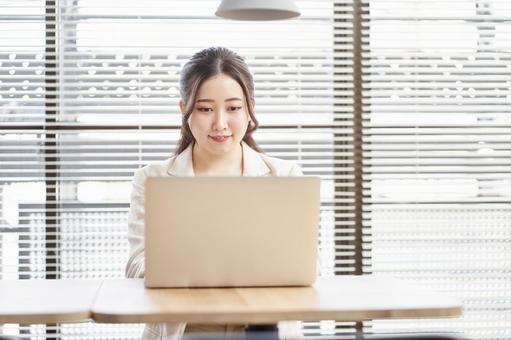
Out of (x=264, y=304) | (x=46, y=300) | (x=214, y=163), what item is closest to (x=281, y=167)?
(x=214, y=163)

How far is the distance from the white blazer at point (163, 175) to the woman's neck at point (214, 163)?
38 mm

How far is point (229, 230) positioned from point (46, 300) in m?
0.53

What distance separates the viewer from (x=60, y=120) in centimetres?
416

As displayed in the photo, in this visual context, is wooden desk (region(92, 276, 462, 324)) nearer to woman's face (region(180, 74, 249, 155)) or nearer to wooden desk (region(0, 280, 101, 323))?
wooden desk (region(0, 280, 101, 323))

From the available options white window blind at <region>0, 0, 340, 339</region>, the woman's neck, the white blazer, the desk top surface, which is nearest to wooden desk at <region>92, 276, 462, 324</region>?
the desk top surface

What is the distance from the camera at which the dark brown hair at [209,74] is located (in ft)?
10.8

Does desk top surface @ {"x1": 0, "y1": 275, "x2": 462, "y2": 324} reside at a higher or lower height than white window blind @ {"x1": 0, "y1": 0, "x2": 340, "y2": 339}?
lower

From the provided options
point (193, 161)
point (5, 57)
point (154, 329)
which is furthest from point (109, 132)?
point (154, 329)

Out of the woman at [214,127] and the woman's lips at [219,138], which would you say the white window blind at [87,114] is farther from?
the woman's lips at [219,138]

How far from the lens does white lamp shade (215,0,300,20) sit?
2988 millimetres

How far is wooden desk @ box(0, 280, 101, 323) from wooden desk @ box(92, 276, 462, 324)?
0.04 m

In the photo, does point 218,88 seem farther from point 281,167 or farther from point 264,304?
point 264,304

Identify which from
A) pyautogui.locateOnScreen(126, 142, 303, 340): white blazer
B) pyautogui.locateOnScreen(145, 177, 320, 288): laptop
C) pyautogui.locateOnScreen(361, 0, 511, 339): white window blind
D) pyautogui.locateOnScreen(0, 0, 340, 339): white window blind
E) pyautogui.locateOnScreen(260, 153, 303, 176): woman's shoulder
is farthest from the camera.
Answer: pyautogui.locateOnScreen(361, 0, 511, 339): white window blind

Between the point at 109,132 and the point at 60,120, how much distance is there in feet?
0.79
